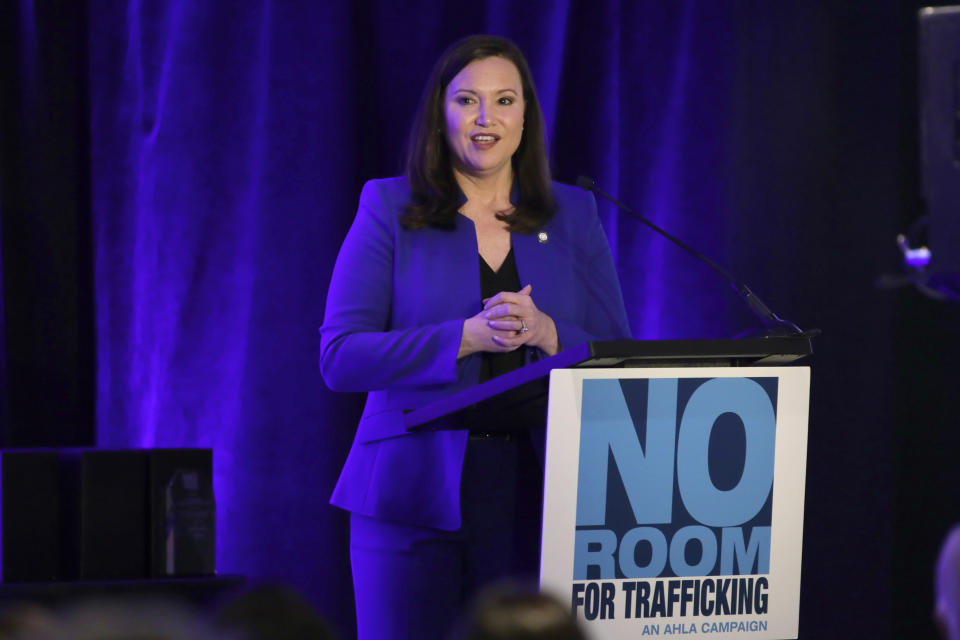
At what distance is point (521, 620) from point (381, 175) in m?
2.57

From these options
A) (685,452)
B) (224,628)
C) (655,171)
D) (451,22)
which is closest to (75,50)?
(451,22)

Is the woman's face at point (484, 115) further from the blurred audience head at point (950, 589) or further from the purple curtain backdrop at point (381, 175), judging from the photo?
the blurred audience head at point (950, 589)

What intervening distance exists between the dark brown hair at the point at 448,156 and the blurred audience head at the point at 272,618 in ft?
5.06

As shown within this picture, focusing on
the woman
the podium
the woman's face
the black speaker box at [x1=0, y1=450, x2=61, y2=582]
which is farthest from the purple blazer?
the black speaker box at [x1=0, y1=450, x2=61, y2=582]

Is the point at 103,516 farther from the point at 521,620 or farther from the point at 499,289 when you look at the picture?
the point at 521,620

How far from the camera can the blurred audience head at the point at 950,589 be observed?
1.38 metres

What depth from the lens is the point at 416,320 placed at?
2.50 metres

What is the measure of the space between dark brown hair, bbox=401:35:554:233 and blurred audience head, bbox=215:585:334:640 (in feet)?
5.06

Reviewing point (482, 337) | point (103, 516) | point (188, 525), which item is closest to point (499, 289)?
point (482, 337)

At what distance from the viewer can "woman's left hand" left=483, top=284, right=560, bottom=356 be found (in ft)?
7.38

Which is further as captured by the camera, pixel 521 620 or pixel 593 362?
pixel 593 362

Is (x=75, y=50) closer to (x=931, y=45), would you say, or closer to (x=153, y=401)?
(x=153, y=401)

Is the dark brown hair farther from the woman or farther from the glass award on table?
the glass award on table

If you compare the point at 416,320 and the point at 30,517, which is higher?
the point at 416,320
